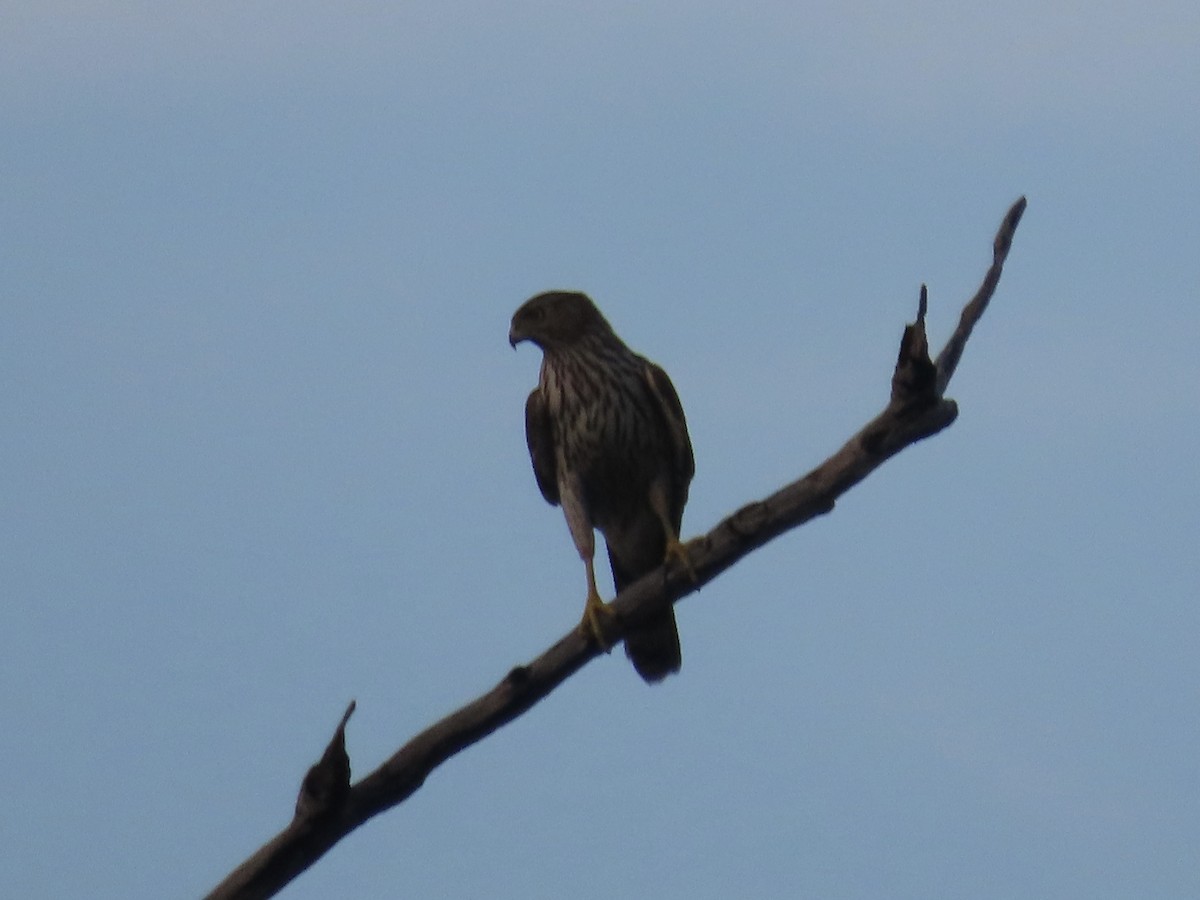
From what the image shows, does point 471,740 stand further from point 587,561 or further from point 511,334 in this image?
point 511,334

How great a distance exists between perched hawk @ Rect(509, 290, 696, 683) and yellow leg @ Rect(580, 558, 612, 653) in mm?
330

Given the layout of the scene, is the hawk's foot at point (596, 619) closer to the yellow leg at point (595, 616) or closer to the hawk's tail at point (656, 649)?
the yellow leg at point (595, 616)

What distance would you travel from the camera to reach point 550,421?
754 centimetres

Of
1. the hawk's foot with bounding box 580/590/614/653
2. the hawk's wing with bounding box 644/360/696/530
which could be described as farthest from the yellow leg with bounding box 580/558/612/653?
the hawk's wing with bounding box 644/360/696/530

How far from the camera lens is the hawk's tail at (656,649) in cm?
724

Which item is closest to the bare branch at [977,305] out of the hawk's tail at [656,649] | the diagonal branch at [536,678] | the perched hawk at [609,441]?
the diagonal branch at [536,678]

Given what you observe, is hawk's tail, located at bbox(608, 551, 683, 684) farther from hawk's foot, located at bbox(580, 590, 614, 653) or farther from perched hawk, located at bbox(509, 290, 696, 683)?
hawk's foot, located at bbox(580, 590, 614, 653)

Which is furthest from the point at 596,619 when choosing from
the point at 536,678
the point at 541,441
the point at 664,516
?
the point at 541,441

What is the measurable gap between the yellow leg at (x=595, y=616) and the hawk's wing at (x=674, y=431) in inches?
23.4

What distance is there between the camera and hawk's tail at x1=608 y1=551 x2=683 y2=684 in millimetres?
7242

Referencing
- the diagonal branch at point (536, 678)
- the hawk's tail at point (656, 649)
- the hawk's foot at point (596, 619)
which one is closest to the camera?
the diagonal branch at point (536, 678)

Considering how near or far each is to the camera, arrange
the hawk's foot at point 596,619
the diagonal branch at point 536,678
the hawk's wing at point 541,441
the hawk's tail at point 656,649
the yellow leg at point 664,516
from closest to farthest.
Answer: the diagonal branch at point 536,678
the hawk's foot at point 596,619
the yellow leg at point 664,516
the hawk's tail at point 656,649
the hawk's wing at point 541,441

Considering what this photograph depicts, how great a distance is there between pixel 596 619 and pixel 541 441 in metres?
1.94

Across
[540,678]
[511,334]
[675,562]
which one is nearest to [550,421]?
[511,334]
